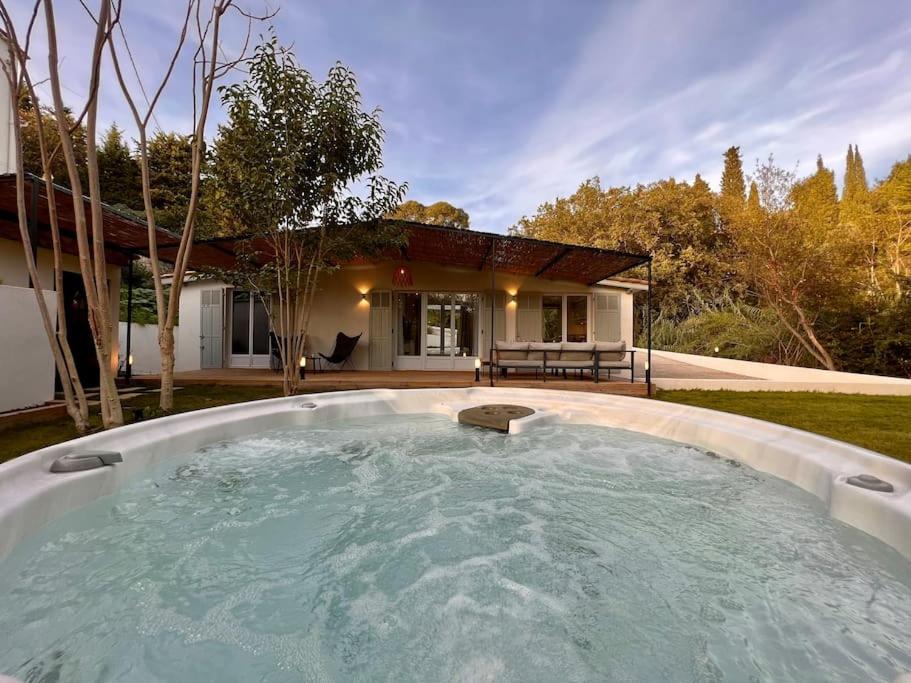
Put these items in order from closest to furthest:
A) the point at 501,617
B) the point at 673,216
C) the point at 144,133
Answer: the point at 501,617 < the point at 144,133 < the point at 673,216

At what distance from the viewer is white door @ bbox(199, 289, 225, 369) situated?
1066cm

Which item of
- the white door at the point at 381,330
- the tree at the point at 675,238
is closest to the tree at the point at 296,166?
the white door at the point at 381,330

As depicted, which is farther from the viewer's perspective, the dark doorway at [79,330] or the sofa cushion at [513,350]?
the sofa cushion at [513,350]

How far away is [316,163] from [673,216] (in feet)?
50.0

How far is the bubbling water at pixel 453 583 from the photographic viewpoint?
1.44 metres

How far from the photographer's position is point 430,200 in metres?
24.8

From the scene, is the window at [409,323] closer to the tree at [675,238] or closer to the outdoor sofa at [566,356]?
the outdoor sofa at [566,356]

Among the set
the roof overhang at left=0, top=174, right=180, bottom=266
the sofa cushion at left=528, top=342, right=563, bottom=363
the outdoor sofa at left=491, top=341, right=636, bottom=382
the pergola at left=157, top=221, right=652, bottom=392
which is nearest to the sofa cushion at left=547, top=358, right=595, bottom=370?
the outdoor sofa at left=491, top=341, right=636, bottom=382

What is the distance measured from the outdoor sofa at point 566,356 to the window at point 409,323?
9.62 feet

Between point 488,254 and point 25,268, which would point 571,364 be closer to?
point 488,254

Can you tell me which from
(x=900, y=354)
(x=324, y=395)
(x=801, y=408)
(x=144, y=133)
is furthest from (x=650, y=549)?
(x=900, y=354)

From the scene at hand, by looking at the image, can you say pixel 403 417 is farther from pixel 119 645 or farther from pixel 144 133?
pixel 144 133

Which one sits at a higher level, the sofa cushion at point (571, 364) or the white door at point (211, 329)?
the white door at point (211, 329)

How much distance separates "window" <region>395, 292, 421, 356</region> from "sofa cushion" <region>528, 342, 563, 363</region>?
3.44 m
